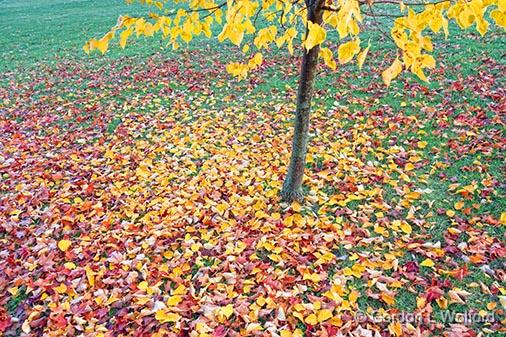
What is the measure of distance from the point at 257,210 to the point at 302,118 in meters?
1.07

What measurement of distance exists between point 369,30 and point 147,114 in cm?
680

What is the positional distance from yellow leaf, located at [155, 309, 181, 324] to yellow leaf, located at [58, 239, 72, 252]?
4.54 ft

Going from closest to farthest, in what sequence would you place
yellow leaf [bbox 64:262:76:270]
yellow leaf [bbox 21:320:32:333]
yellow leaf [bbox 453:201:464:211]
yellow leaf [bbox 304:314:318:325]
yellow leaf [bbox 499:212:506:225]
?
yellow leaf [bbox 304:314:318:325] < yellow leaf [bbox 21:320:32:333] < yellow leaf [bbox 64:262:76:270] < yellow leaf [bbox 499:212:506:225] < yellow leaf [bbox 453:201:464:211]

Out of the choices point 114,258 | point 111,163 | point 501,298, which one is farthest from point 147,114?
point 501,298

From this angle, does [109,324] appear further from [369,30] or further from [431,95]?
[369,30]

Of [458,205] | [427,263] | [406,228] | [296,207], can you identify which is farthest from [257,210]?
[458,205]

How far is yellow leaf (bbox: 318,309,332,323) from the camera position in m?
2.74

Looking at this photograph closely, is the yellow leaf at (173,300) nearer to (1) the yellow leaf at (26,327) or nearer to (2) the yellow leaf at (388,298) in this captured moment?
(1) the yellow leaf at (26,327)

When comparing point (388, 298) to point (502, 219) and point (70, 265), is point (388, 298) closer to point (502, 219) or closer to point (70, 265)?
point (502, 219)

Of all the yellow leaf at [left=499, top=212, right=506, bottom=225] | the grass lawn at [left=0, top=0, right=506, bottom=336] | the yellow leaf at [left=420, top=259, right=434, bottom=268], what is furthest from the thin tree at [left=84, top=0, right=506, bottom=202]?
the yellow leaf at [left=499, top=212, right=506, bottom=225]

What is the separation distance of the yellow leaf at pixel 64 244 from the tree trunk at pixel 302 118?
2227mm

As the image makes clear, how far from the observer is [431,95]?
6191mm

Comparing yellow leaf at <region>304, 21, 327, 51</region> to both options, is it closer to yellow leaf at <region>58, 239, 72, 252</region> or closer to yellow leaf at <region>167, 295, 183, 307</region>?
yellow leaf at <region>167, 295, 183, 307</region>

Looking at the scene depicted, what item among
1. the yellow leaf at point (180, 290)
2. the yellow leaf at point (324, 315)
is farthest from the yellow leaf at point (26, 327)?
the yellow leaf at point (324, 315)
